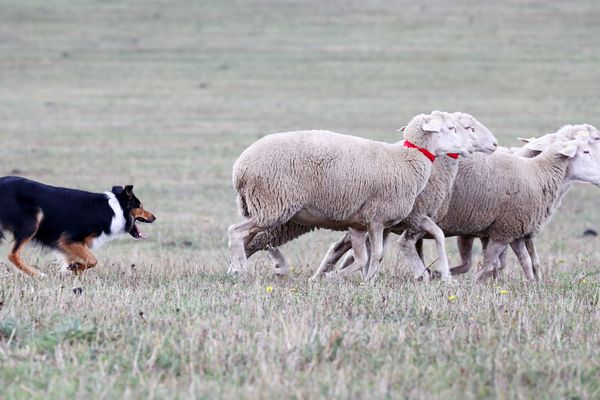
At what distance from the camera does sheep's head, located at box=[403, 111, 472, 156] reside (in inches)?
399

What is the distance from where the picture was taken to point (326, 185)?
9.38m

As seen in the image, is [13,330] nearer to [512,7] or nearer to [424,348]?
[424,348]

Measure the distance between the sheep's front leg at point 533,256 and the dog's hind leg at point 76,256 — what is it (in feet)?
14.4

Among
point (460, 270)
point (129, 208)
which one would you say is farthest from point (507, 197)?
point (129, 208)

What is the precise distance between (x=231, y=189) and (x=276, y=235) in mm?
9184

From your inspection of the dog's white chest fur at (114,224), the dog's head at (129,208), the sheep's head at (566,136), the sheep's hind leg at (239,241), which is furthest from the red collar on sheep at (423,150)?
the dog's white chest fur at (114,224)

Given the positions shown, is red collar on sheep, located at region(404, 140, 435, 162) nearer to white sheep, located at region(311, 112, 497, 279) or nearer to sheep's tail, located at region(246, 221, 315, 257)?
white sheep, located at region(311, 112, 497, 279)

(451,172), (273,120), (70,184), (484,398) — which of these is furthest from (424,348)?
(273,120)

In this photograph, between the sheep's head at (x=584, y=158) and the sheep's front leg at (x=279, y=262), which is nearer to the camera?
the sheep's front leg at (x=279, y=262)

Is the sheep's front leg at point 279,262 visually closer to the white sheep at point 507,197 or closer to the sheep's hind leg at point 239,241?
the sheep's hind leg at point 239,241

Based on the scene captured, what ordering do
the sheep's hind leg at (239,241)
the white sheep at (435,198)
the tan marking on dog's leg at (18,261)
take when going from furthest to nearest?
the white sheep at (435,198) < the sheep's hind leg at (239,241) < the tan marking on dog's leg at (18,261)

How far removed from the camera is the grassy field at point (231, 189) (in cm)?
539

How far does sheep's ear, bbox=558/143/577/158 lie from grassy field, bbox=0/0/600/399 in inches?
47.3

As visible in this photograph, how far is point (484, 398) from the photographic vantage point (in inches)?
198
